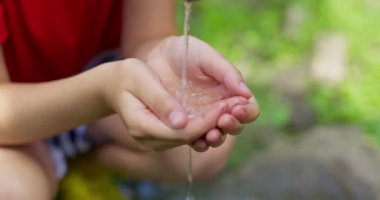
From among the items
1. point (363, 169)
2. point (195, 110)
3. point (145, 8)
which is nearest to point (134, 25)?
point (145, 8)

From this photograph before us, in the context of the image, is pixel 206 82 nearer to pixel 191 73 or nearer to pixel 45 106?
pixel 191 73

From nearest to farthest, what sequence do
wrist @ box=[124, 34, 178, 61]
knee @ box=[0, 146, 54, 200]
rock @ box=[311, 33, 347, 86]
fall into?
knee @ box=[0, 146, 54, 200] → wrist @ box=[124, 34, 178, 61] → rock @ box=[311, 33, 347, 86]

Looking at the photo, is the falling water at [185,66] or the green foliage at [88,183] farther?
the green foliage at [88,183]

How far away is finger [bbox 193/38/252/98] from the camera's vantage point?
1.23 metres

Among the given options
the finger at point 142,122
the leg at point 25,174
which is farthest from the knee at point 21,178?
the finger at point 142,122

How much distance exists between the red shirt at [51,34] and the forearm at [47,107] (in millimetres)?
98

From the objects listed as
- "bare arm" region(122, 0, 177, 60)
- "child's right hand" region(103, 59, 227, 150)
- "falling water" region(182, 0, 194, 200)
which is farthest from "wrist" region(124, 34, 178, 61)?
"child's right hand" region(103, 59, 227, 150)

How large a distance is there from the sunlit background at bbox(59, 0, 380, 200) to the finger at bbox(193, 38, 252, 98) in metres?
0.42

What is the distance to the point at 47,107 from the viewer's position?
1.38 metres

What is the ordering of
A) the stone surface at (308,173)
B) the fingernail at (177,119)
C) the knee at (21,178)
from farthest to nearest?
1. the stone surface at (308,173)
2. the knee at (21,178)
3. the fingernail at (177,119)

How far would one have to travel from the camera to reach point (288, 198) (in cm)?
175

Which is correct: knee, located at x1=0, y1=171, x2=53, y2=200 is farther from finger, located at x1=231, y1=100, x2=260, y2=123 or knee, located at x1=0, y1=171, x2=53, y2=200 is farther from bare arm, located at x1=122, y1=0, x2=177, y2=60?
finger, located at x1=231, y1=100, x2=260, y2=123

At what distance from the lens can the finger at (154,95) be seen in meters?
1.16

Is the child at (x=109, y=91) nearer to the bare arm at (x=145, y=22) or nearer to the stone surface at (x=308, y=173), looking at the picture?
the bare arm at (x=145, y=22)
